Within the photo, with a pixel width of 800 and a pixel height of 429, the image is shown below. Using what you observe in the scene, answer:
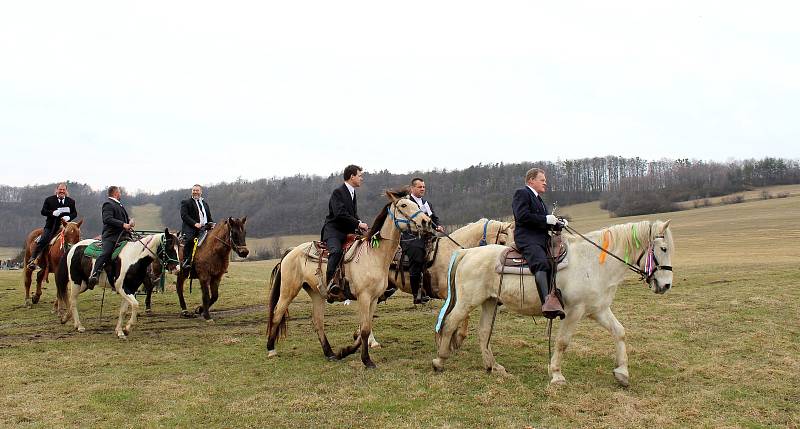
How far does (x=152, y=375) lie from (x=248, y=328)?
4126 mm

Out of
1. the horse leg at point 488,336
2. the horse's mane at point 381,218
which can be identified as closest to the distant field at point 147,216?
the horse's mane at point 381,218

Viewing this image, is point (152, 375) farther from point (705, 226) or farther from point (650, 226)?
point (705, 226)

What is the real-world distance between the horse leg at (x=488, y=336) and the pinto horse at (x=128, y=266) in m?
6.97

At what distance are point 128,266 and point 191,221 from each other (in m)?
2.35

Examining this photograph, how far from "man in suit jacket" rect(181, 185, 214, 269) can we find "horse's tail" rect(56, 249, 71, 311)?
2.57 metres

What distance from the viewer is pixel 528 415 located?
630 centimetres

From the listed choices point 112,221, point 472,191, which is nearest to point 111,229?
point 112,221

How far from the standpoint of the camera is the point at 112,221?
11.9 meters

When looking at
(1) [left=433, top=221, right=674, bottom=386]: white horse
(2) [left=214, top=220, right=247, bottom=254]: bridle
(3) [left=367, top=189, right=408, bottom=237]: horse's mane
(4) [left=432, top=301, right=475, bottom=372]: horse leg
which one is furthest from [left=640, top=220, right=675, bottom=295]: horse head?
(2) [left=214, top=220, right=247, bottom=254]: bridle

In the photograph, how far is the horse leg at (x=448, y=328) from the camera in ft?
26.6

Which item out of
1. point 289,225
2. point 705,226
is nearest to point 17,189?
point 289,225

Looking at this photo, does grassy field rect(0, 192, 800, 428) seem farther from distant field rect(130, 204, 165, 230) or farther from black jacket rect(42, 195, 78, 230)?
distant field rect(130, 204, 165, 230)

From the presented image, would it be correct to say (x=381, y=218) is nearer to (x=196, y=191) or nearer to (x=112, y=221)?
(x=112, y=221)

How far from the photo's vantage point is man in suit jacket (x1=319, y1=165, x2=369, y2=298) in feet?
29.4
